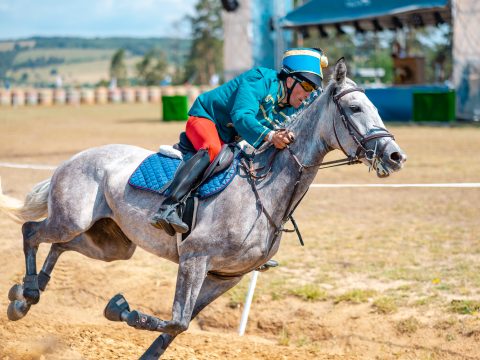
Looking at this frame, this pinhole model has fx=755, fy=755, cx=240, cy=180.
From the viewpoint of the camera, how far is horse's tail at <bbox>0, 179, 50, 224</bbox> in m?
6.73

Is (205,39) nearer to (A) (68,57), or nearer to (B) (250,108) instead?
(A) (68,57)

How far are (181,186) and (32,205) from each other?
6.71 ft

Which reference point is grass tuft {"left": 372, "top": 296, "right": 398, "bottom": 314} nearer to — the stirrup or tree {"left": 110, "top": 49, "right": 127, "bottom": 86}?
the stirrup

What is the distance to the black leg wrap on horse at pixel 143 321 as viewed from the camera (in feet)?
17.4

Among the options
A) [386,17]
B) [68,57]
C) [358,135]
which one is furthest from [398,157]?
[68,57]

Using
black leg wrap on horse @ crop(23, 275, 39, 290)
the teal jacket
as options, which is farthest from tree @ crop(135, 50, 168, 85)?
the teal jacket

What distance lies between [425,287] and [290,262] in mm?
1764

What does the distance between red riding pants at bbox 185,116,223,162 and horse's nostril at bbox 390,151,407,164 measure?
135 cm

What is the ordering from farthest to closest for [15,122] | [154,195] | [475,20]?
[15,122], [475,20], [154,195]

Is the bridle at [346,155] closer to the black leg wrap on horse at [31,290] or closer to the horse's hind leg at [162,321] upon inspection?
the horse's hind leg at [162,321]

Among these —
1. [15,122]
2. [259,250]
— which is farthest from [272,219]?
[15,122]

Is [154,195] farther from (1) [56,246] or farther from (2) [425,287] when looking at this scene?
(2) [425,287]

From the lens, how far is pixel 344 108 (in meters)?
5.02

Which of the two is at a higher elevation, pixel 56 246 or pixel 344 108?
pixel 344 108
